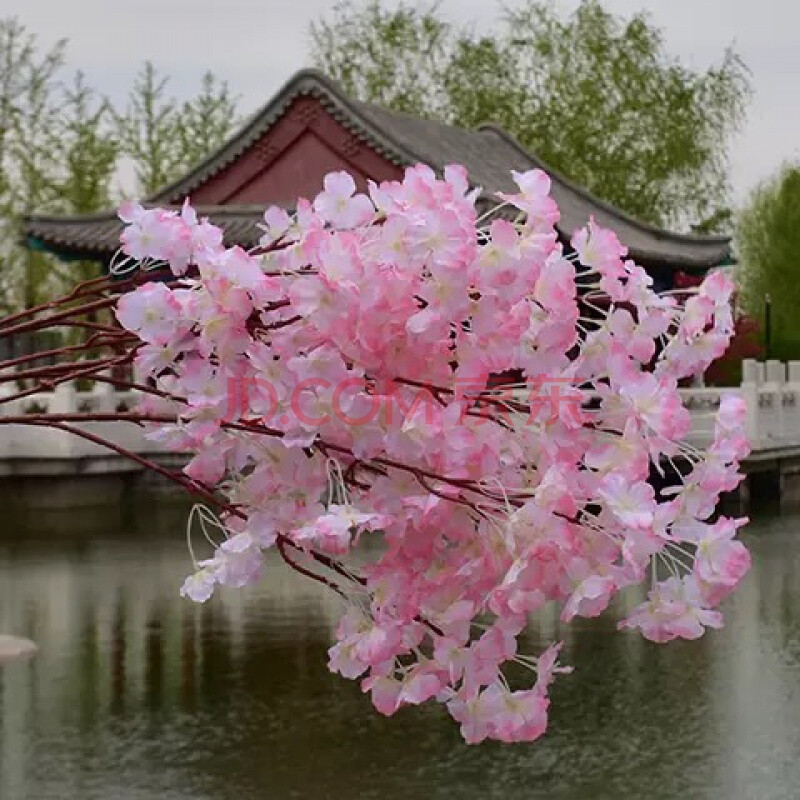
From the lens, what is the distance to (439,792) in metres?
7.66

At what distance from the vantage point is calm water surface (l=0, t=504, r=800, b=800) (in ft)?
25.9

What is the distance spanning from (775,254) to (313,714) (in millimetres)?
37688

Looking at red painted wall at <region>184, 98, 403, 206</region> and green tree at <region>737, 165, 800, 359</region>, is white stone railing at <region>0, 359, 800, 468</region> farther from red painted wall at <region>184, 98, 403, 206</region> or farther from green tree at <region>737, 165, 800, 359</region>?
green tree at <region>737, 165, 800, 359</region>

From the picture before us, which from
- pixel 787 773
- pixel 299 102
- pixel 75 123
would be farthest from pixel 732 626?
pixel 75 123

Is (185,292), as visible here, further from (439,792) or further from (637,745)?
(637,745)

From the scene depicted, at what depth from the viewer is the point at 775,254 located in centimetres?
4578

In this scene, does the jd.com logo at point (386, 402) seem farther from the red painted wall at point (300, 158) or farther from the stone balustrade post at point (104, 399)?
the red painted wall at point (300, 158)

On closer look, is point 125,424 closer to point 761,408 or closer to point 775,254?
point 761,408

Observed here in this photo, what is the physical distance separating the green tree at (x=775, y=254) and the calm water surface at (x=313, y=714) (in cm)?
3167

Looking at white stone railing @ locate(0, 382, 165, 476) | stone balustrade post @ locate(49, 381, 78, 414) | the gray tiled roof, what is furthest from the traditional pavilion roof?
stone balustrade post @ locate(49, 381, 78, 414)

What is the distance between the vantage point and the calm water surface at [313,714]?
311 inches

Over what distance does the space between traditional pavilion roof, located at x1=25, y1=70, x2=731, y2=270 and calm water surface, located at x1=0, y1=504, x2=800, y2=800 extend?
10267 millimetres

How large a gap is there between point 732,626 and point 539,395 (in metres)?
11.0

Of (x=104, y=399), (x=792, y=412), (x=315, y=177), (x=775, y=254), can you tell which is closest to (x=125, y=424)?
(x=104, y=399)
